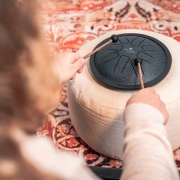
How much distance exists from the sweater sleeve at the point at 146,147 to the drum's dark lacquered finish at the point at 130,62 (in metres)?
0.33

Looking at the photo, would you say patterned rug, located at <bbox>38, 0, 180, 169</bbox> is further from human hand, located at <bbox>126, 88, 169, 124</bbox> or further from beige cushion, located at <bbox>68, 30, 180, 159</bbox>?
human hand, located at <bbox>126, 88, 169, 124</bbox>

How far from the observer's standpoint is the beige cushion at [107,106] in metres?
1.20

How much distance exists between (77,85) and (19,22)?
79cm

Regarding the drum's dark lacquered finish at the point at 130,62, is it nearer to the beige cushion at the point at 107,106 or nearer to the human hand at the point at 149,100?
the beige cushion at the point at 107,106

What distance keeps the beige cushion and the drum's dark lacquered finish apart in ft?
0.09

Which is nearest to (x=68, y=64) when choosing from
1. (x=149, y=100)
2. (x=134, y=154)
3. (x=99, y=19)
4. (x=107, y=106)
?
(x=107, y=106)

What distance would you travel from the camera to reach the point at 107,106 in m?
1.20

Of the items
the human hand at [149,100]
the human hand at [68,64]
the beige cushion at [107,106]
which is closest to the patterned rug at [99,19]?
the beige cushion at [107,106]

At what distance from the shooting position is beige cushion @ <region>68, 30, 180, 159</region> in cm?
120

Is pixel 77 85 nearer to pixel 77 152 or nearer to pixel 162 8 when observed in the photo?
pixel 77 152

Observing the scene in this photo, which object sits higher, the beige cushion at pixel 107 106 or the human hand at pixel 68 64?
the human hand at pixel 68 64

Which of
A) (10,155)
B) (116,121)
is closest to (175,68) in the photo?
(116,121)

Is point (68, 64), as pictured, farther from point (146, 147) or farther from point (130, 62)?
point (146, 147)

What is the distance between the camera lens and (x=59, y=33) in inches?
78.7
